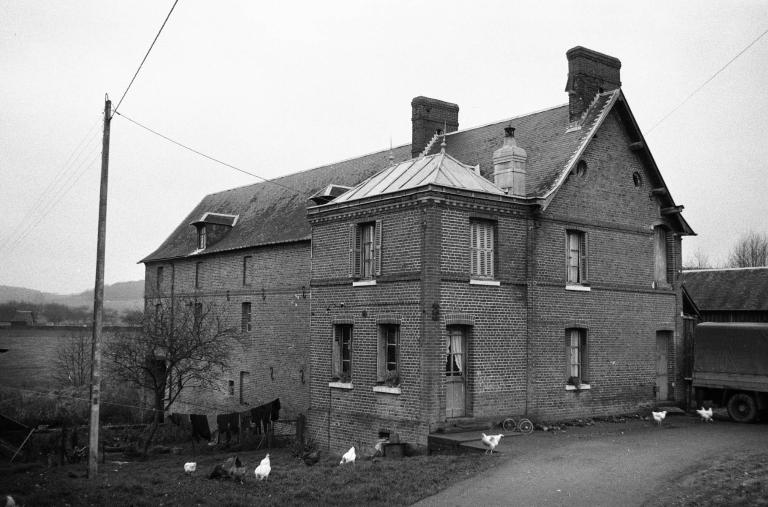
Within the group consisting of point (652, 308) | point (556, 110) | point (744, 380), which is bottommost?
point (744, 380)

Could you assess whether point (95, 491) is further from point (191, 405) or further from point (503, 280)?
point (191, 405)

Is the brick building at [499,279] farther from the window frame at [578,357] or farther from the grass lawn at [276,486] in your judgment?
the grass lawn at [276,486]

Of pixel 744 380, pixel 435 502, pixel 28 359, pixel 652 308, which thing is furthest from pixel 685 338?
pixel 28 359

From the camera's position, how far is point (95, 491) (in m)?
16.0

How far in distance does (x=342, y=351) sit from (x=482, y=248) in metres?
5.77

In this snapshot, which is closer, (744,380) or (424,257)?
(424,257)

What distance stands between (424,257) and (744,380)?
37.9 ft

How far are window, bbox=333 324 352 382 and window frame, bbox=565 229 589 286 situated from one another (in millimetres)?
7532

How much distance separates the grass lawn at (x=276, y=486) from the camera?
14.8 m

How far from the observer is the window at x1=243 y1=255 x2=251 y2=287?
3462 cm

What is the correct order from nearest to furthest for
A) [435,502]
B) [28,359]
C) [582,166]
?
[435,502] < [582,166] < [28,359]

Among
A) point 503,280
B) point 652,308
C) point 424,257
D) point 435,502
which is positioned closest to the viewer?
point 435,502

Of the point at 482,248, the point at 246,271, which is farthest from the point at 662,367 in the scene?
the point at 246,271

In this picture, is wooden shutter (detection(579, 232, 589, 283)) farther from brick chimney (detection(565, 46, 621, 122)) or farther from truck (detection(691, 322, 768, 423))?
truck (detection(691, 322, 768, 423))
